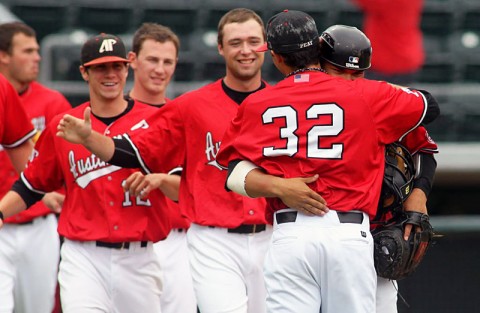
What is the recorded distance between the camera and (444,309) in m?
7.30

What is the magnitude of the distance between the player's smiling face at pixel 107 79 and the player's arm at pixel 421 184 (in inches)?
69.3

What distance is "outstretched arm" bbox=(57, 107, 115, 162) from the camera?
484cm

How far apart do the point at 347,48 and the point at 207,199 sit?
4.32ft

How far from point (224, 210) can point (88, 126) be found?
83cm

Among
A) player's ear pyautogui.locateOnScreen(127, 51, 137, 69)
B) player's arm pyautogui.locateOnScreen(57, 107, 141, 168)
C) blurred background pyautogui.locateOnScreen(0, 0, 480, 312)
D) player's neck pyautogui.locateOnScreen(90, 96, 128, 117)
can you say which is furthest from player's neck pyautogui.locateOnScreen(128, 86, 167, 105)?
blurred background pyautogui.locateOnScreen(0, 0, 480, 312)

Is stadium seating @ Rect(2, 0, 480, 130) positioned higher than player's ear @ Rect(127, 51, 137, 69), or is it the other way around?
player's ear @ Rect(127, 51, 137, 69)

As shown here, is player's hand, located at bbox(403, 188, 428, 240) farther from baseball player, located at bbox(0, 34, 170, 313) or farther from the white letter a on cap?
the white letter a on cap

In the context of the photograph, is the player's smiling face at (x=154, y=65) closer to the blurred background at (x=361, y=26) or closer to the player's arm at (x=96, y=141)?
the player's arm at (x=96, y=141)

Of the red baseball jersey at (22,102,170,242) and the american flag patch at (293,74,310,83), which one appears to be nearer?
the american flag patch at (293,74,310,83)

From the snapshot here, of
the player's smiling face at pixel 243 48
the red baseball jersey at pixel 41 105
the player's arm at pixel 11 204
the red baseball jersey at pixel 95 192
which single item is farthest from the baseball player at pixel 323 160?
the red baseball jersey at pixel 41 105

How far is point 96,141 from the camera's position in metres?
4.98

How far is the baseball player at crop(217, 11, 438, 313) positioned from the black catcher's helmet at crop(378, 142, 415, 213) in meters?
0.08

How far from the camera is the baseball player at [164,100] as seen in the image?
6160 mm

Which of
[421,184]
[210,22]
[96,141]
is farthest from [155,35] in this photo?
[210,22]
